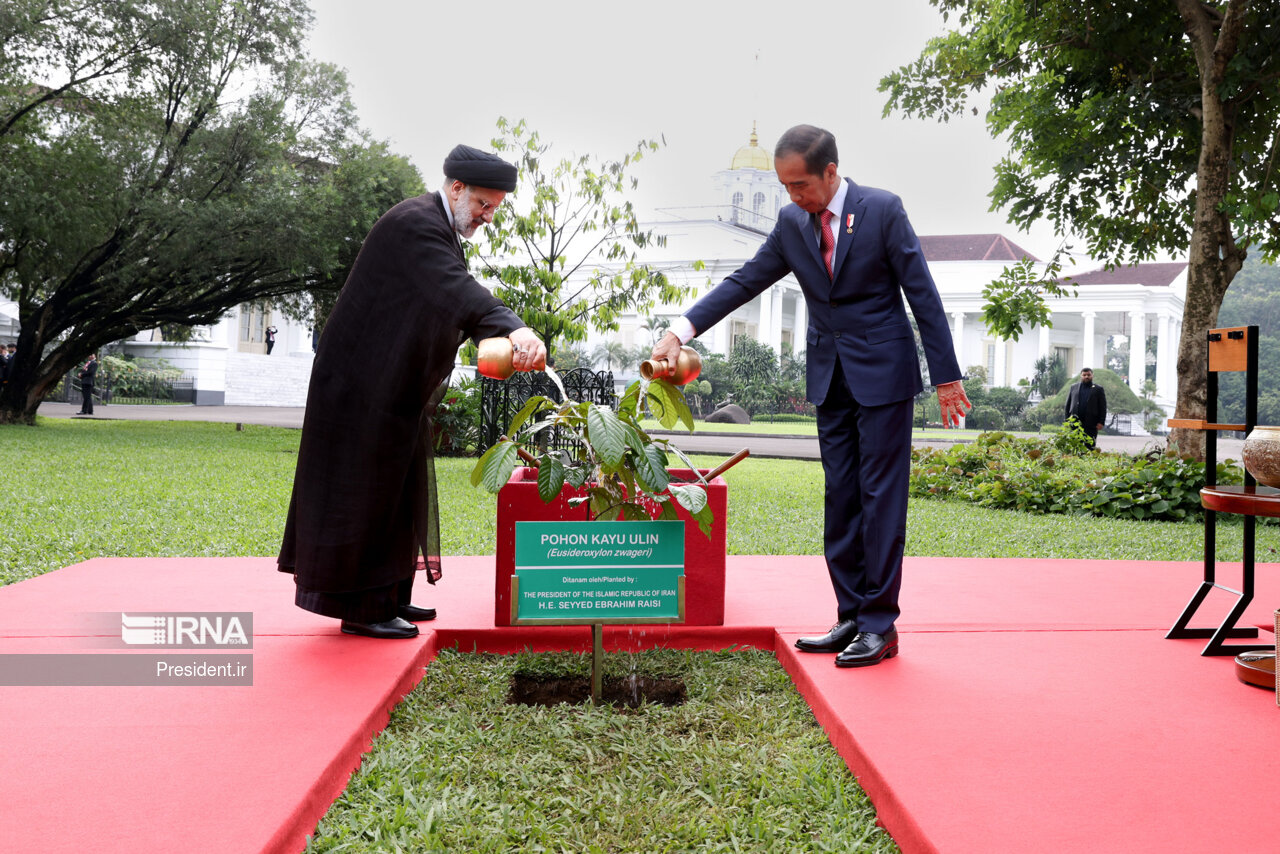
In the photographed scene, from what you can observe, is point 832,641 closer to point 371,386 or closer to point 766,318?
point 371,386

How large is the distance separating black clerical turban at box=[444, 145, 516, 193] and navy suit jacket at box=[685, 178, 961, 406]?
905 mm

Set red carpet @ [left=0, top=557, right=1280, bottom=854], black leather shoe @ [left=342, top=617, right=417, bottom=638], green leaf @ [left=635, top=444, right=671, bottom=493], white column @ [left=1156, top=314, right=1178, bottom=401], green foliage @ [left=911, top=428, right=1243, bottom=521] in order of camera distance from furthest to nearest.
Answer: white column @ [left=1156, top=314, right=1178, bottom=401]
green foliage @ [left=911, top=428, right=1243, bottom=521]
black leather shoe @ [left=342, top=617, right=417, bottom=638]
green leaf @ [left=635, top=444, right=671, bottom=493]
red carpet @ [left=0, top=557, right=1280, bottom=854]

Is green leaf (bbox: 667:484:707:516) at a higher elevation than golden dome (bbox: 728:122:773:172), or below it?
below

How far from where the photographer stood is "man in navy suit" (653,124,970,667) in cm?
295

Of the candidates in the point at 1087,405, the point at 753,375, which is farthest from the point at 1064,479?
the point at 753,375

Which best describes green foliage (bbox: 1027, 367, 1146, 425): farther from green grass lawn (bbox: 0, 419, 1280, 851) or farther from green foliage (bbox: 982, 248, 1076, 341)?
green grass lawn (bbox: 0, 419, 1280, 851)

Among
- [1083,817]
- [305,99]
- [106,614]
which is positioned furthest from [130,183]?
[1083,817]

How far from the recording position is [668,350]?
297cm

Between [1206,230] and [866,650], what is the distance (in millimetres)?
8596

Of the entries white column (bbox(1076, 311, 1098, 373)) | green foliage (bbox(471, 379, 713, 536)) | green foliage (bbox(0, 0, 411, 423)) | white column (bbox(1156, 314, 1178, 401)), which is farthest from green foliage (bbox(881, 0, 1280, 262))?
white column (bbox(1156, 314, 1178, 401))

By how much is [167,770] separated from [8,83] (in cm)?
1648

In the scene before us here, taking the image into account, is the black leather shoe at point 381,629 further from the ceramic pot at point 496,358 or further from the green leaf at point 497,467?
the ceramic pot at point 496,358

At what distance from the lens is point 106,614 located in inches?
134

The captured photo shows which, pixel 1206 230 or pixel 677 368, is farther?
pixel 1206 230
